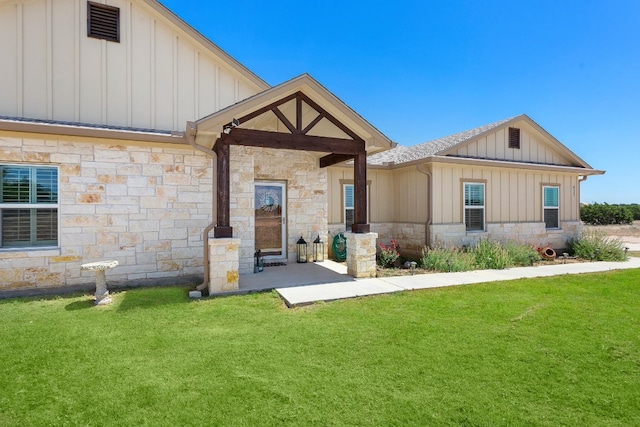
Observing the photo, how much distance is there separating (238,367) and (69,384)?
60.8 inches

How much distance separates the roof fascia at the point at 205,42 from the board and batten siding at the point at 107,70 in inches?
2.8

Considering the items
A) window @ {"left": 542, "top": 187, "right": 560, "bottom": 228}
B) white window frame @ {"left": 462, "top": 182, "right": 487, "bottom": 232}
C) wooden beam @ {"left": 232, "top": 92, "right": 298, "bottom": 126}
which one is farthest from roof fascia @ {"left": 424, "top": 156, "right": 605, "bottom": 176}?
wooden beam @ {"left": 232, "top": 92, "right": 298, "bottom": 126}

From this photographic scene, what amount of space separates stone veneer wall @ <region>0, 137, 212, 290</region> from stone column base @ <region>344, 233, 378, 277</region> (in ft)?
11.2

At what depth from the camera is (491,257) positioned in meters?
8.96

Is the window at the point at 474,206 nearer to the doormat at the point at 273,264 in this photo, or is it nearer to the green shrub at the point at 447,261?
the green shrub at the point at 447,261

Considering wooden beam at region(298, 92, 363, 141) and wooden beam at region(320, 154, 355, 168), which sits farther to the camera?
wooden beam at region(320, 154, 355, 168)

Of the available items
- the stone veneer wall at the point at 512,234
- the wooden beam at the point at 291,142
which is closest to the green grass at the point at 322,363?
the wooden beam at the point at 291,142

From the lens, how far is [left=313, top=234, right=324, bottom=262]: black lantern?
29.9 feet

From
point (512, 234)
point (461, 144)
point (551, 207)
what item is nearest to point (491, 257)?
point (512, 234)

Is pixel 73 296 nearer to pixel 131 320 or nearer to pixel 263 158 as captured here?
Answer: pixel 131 320

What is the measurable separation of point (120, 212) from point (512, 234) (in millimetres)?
11682

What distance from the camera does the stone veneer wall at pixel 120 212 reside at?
605 centimetres

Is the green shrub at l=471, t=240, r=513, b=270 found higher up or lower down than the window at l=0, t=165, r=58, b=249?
lower down

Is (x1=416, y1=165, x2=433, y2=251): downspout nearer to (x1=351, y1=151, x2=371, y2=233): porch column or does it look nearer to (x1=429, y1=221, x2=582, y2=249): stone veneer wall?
(x1=429, y1=221, x2=582, y2=249): stone veneer wall
